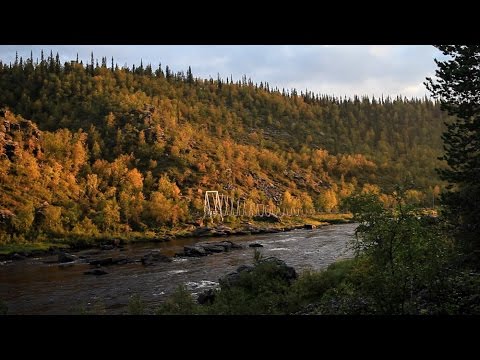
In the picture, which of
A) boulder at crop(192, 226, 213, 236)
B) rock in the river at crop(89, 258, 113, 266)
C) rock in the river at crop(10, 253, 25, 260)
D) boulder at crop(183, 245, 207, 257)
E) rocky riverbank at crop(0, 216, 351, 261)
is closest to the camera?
rock in the river at crop(89, 258, 113, 266)

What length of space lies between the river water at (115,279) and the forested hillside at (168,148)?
1161 cm

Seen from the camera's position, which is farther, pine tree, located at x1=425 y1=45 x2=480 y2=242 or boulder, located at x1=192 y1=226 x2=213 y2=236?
boulder, located at x1=192 y1=226 x2=213 y2=236

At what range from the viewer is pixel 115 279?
27812 mm

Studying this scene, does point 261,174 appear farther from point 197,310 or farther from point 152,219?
point 197,310

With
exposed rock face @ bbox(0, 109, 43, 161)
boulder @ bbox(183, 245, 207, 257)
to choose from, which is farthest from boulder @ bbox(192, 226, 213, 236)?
exposed rock face @ bbox(0, 109, 43, 161)

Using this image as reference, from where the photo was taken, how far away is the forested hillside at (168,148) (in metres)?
66.1

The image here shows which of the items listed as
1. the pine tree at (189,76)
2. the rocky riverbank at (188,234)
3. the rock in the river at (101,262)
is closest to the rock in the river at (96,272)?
the rock in the river at (101,262)

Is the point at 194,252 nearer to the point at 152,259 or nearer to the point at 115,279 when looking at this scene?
the point at 152,259

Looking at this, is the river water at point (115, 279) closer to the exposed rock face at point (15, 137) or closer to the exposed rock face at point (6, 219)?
the exposed rock face at point (6, 219)

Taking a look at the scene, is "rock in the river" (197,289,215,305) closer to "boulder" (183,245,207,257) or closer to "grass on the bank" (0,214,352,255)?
"boulder" (183,245,207,257)

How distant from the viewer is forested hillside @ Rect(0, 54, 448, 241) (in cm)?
6612

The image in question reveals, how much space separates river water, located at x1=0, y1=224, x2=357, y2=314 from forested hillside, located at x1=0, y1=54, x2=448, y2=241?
11.6 m

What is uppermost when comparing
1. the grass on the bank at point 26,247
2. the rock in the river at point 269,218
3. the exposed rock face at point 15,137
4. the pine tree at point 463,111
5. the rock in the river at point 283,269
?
the exposed rock face at point 15,137
